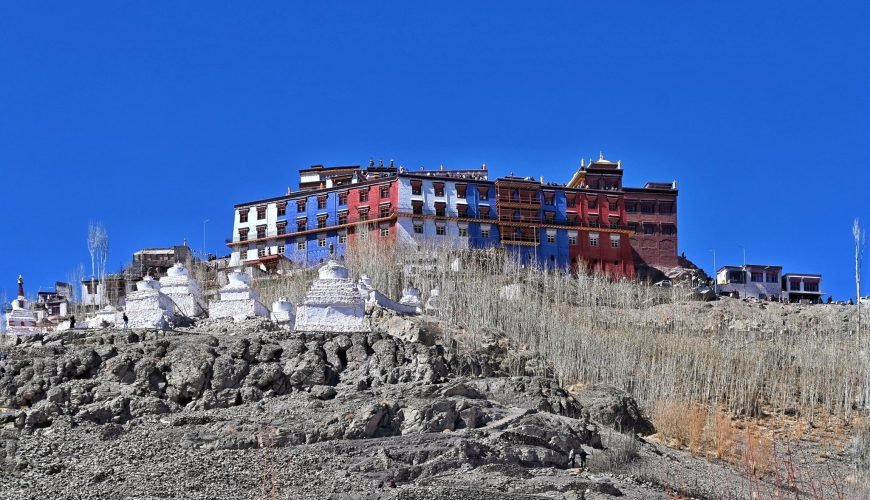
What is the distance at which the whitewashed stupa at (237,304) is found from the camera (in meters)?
49.8

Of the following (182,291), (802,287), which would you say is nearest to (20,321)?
(182,291)

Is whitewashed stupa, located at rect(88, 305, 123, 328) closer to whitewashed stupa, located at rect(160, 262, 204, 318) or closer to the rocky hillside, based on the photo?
whitewashed stupa, located at rect(160, 262, 204, 318)

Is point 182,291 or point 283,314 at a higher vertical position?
point 182,291

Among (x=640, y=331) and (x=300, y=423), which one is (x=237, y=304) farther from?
(x=640, y=331)

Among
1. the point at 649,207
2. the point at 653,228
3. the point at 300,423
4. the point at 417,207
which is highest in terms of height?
the point at 649,207

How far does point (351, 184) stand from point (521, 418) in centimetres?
5212

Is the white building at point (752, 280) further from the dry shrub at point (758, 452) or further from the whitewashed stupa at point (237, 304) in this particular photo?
the whitewashed stupa at point (237, 304)

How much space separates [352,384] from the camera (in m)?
38.8

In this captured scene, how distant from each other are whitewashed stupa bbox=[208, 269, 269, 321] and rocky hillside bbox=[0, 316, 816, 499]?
2.70 meters

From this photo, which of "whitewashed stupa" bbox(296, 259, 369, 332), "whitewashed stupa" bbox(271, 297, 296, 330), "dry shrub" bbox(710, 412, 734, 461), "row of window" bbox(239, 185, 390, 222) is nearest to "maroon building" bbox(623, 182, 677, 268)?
"row of window" bbox(239, 185, 390, 222)

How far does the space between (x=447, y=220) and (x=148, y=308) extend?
124 feet

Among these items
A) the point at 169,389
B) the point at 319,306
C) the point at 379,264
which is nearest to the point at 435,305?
the point at 319,306

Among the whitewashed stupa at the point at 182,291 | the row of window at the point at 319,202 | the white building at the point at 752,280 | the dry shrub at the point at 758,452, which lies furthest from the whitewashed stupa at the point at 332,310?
the white building at the point at 752,280

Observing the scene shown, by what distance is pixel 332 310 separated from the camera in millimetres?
45969
